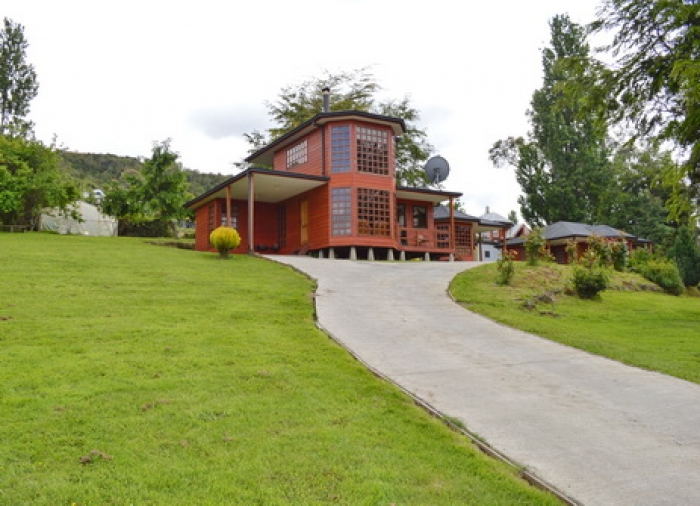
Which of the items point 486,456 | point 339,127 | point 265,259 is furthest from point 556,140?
point 486,456

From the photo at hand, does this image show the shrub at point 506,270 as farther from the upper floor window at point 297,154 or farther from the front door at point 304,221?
the upper floor window at point 297,154

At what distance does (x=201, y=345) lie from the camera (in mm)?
8039

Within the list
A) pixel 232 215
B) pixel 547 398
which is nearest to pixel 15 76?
pixel 232 215

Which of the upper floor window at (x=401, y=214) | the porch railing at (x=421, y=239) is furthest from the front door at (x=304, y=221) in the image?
the upper floor window at (x=401, y=214)

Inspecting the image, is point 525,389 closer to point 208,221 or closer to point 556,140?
point 208,221

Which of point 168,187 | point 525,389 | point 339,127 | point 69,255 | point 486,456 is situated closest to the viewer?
point 486,456

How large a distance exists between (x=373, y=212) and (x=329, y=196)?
6.73ft

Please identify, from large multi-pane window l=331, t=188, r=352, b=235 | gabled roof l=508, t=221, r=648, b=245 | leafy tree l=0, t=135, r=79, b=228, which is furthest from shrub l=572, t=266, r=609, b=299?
leafy tree l=0, t=135, r=79, b=228

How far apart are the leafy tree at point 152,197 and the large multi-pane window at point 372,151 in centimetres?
1348

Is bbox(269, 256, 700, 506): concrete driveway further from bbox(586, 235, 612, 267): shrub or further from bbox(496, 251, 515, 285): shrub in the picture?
bbox(586, 235, 612, 267): shrub

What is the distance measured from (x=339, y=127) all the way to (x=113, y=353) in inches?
782

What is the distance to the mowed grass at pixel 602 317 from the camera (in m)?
9.28

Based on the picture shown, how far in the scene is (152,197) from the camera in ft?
114

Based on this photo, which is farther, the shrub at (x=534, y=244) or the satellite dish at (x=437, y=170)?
the satellite dish at (x=437, y=170)
